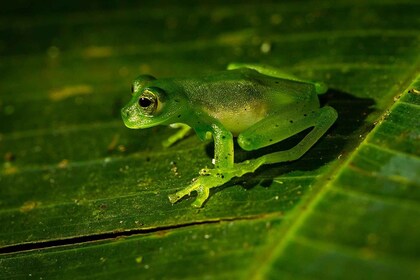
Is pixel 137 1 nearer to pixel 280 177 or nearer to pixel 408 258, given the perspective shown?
pixel 280 177

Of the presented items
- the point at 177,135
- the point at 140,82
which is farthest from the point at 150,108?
the point at 177,135

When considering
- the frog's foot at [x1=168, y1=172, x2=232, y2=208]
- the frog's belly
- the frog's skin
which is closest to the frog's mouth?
the frog's skin

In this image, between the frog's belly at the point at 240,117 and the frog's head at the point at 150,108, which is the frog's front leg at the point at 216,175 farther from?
the frog's head at the point at 150,108

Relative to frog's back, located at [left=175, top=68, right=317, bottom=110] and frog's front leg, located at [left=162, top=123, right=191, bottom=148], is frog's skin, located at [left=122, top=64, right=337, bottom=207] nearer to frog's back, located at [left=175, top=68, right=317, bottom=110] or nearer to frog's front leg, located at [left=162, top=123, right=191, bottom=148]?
frog's back, located at [left=175, top=68, right=317, bottom=110]

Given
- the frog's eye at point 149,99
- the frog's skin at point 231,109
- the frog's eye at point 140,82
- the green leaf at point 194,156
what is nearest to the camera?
the green leaf at point 194,156

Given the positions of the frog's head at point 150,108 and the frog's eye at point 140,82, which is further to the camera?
the frog's eye at point 140,82

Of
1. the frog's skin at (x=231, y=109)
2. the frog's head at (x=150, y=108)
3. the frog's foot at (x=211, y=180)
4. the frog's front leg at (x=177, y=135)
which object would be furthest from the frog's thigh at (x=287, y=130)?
the frog's front leg at (x=177, y=135)

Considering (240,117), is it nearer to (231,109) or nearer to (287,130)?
(231,109)

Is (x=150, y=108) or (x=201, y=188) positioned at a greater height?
(x=150, y=108)

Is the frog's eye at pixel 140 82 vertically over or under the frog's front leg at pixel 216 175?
over
